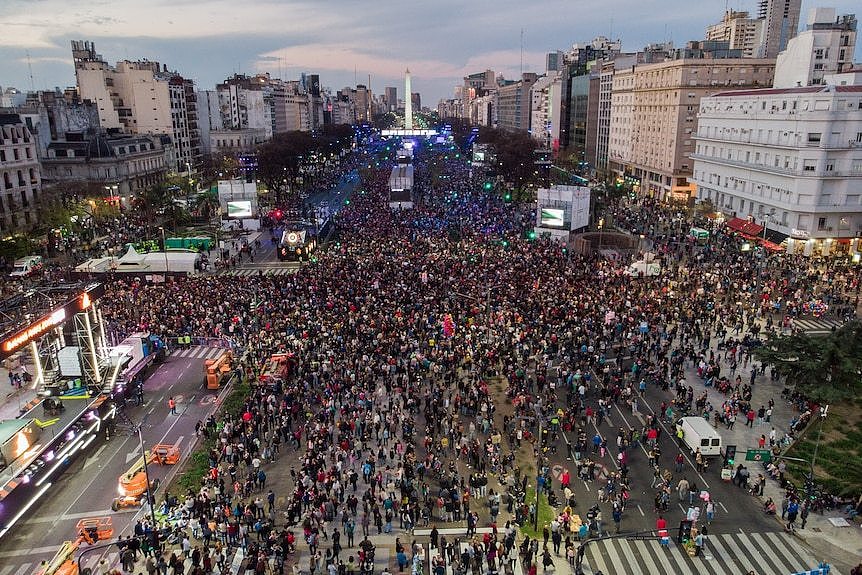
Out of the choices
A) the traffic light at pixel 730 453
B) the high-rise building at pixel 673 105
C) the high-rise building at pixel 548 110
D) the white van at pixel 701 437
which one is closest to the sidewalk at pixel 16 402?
the white van at pixel 701 437

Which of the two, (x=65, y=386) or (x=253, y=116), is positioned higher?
(x=253, y=116)

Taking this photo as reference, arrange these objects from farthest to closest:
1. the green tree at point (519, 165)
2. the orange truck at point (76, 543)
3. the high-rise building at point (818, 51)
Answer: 1. the green tree at point (519, 165)
2. the high-rise building at point (818, 51)
3. the orange truck at point (76, 543)

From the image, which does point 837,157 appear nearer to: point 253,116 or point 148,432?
point 148,432

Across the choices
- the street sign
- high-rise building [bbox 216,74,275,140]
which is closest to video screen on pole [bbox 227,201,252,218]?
the street sign

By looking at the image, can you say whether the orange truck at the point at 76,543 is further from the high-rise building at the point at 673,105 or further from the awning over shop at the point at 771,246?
the high-rise building at the point at 673,105

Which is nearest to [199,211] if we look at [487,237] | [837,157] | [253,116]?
[487,237]

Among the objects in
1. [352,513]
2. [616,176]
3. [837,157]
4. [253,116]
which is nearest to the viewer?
[352,513]

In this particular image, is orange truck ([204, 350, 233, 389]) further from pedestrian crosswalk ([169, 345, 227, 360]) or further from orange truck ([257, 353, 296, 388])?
pedestrian crosswalk ([169, 345, 227, 360])
